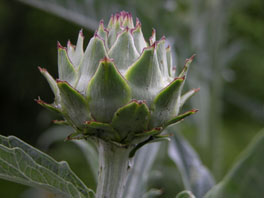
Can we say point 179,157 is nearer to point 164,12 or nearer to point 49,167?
point 49,167

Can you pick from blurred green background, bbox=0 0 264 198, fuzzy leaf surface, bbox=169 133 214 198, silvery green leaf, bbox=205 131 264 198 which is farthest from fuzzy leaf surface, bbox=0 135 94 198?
blurred green background, bbox=0 0 264 198

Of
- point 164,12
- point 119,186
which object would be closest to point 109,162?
point 119,186

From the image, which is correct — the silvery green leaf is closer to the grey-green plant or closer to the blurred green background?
the grey-green plant

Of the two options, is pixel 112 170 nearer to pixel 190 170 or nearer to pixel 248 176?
pixel 248 176

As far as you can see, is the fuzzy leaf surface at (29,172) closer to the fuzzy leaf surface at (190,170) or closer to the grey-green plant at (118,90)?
the grey-green plant at (118,90)

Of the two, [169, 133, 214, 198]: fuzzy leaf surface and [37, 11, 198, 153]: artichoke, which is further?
[169, 133, 214, 198]: fuzzy leaf surface

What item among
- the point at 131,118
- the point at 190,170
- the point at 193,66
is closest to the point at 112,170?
the point at 131,118

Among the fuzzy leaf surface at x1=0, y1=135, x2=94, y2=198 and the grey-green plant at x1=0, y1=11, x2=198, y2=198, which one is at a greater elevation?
the grey-green plant at x1=0, y1=11, x2=198, y2=198
